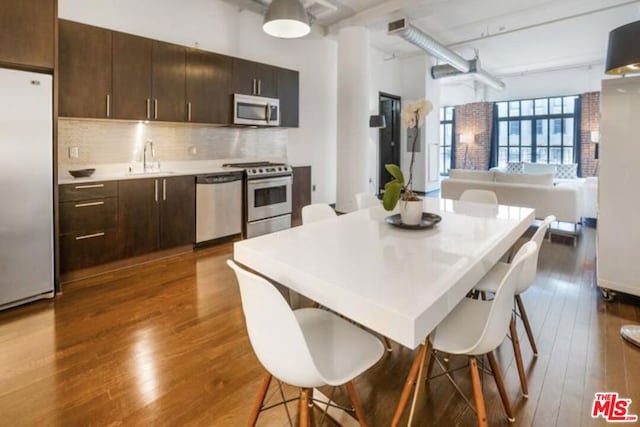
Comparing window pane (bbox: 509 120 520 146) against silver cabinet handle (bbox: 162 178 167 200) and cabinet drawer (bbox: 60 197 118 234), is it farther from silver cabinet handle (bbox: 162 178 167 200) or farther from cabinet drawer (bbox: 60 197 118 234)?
cabinet drawer (bbox: 60 197 118 234)

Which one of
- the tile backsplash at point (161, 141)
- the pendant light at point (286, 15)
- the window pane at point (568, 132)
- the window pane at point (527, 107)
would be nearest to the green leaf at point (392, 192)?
the pendant light at point (286, 15)

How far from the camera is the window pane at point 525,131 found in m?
10.2

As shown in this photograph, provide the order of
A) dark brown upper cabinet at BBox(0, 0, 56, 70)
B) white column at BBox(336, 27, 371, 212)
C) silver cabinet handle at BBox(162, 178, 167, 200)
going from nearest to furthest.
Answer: dark brown upper cabinet at BBox(0, 0, 56, 70) < silver cabinet handle at BBox(162, 178, 167, 200) < white column at BBox(336, 27, 371, 212)

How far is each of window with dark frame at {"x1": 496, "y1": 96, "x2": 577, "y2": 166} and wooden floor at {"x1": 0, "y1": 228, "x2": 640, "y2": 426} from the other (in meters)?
8.21

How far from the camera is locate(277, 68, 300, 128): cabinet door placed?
17.2ft

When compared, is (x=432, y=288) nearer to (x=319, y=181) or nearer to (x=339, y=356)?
(x=339, y=356)

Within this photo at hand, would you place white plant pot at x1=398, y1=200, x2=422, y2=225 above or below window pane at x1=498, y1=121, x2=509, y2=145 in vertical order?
below

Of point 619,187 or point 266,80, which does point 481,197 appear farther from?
point 266,80

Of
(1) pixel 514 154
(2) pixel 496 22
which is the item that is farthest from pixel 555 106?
(2) pixel 496 22

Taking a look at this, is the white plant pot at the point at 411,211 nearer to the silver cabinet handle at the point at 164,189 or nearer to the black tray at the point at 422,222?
the black tray at the point at 422,222

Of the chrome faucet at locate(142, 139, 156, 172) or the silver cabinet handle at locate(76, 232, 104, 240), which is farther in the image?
the chrome faucet at locate(142, 139, 156, 172)

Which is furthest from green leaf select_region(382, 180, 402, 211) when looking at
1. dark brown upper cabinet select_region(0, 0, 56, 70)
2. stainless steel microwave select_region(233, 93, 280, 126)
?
stainless steel microwave select_region(233, 93, 280, 126)

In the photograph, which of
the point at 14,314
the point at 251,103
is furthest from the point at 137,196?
the point at 251,103

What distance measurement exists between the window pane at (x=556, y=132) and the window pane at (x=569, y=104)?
29 cm
